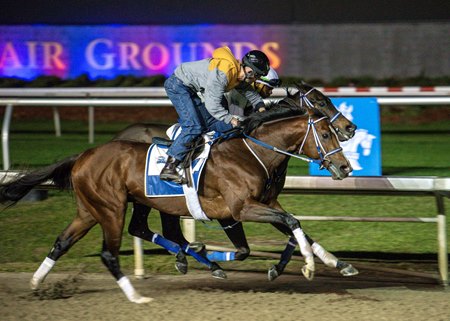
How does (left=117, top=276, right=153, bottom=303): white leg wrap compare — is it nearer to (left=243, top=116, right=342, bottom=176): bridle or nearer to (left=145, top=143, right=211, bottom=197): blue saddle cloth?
(left=145, top=143, right=211, bottom=197): blue saddle cloth

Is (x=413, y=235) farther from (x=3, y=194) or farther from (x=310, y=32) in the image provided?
(x=310, y=32)

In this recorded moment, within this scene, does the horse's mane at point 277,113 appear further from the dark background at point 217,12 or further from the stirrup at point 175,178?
the dark background at point 217,12

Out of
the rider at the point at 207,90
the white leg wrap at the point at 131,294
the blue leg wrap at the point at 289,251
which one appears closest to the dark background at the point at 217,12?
the rider at the point at 207,90

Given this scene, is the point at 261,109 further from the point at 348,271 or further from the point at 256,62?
the point at 348,271

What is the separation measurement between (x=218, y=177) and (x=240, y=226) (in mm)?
565

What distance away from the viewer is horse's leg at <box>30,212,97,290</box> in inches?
248

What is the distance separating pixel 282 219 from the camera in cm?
→ 591

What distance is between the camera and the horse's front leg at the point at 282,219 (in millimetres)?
5777

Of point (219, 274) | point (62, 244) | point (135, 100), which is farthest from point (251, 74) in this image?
point (135, 100)

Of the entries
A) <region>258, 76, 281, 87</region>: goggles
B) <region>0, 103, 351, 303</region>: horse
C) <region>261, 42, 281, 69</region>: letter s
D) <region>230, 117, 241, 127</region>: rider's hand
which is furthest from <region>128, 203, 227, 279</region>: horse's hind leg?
<region>261, 42, 281, 69</region>: letter s

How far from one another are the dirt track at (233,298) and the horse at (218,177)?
26cm

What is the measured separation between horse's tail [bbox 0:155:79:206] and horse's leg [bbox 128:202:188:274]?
2.00 feet

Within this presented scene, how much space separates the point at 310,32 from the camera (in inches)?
734

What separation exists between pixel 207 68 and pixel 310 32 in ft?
41.7
